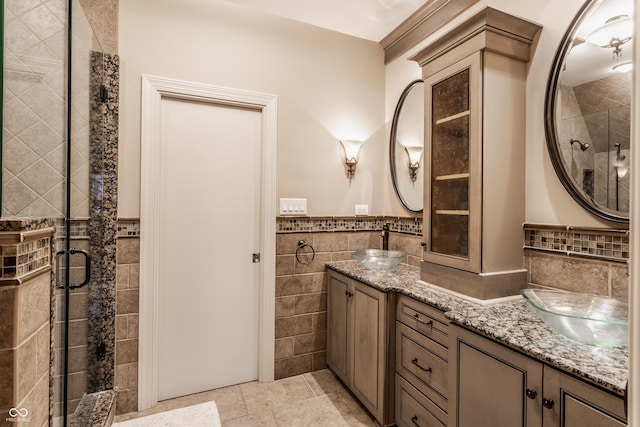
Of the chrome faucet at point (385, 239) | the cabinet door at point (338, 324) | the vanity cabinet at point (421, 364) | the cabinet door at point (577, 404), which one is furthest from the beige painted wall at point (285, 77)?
the cabinet door at point (577, 404)

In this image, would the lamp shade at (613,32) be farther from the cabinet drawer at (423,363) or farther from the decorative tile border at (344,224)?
the cabinet drawer at (423,363)

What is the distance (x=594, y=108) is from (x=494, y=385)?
51.7 inches

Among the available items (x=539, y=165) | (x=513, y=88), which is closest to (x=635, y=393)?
(x=539, y=165)

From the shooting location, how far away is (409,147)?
256 centimetres

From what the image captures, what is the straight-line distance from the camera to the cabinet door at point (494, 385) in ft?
3.55

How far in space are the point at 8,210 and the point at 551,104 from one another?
2.36m

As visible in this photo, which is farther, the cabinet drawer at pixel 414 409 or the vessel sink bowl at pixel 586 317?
the cabinet drawer at pixel 414 409

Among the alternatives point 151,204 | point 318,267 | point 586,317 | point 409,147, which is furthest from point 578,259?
point 151,204

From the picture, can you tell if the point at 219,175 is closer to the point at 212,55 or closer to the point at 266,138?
the point at 266,138

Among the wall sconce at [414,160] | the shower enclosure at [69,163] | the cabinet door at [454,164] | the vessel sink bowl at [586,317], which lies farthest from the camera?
the wall sconce at [414,160]

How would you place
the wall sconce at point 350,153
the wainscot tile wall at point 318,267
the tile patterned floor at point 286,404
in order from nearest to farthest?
the wainscot tile wall at point 318,267
the tile patterned floor at point 286,404
the wall sconce at point 350,153

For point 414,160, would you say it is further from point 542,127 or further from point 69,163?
point 69,163

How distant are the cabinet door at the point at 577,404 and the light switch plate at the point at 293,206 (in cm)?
185
